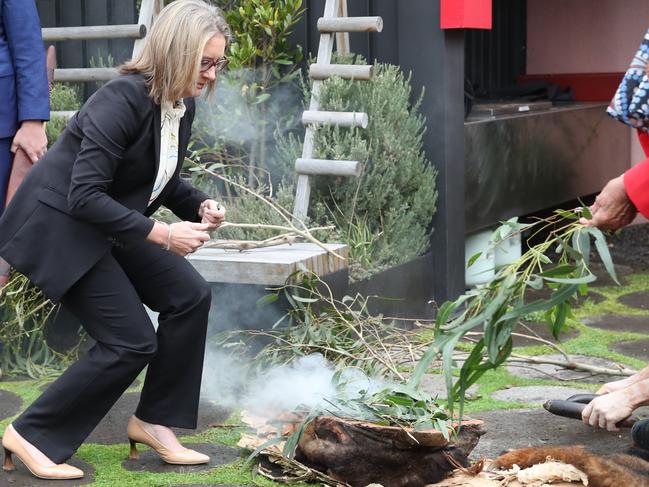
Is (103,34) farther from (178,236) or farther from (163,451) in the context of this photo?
(163,451)

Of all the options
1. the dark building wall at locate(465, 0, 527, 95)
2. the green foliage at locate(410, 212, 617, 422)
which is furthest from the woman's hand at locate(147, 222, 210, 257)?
the dark building wall at locate(465, 0, 527, 95)

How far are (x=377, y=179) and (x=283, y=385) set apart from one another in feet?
6.62

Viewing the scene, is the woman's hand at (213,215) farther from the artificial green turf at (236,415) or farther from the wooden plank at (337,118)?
the wooden plank at (337,118)

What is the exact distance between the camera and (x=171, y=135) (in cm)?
394

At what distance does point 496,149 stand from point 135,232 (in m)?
4.15

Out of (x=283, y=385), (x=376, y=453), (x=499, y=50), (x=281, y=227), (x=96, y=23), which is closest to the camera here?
(x=376, y=453)

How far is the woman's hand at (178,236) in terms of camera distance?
3752mm

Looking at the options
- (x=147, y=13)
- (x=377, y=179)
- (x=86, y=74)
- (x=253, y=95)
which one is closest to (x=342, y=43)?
(x=253, y=95)

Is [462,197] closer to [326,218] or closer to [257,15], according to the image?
[326,218]

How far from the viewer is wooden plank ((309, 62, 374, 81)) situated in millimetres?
6129

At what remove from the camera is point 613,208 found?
11.6 feet

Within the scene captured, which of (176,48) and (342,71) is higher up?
(176,48)

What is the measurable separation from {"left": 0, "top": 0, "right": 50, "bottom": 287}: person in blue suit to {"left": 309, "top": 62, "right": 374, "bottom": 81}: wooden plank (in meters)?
1.72

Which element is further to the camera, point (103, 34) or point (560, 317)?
point (103, 34)
